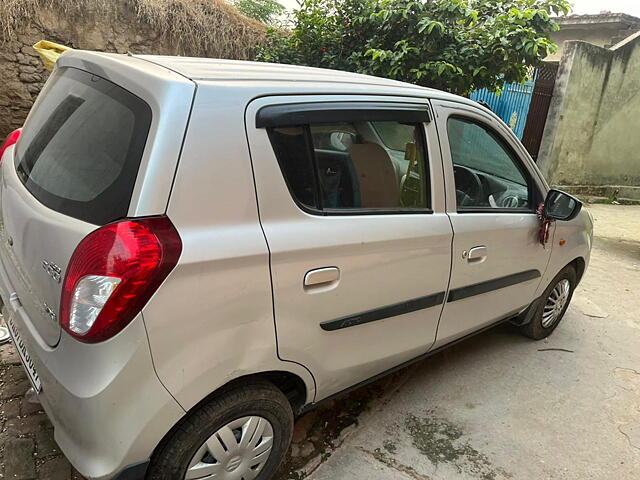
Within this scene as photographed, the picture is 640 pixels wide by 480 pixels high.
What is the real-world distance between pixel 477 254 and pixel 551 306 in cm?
139

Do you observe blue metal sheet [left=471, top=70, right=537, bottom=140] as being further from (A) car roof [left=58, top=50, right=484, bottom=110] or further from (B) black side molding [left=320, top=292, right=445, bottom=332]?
(B) black side molding [left=320, top=292, right=445, bottom=332]

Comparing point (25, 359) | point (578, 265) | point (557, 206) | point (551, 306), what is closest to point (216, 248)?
point (25, 359)

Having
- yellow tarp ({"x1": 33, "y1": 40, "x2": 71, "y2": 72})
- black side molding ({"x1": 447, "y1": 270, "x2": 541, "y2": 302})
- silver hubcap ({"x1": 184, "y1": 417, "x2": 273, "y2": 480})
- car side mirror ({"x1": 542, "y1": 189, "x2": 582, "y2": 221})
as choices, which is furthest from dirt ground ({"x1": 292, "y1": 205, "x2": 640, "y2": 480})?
yellow tarp ({"x1": 33, "y1": 40, "x2": 71, "y2": 72})

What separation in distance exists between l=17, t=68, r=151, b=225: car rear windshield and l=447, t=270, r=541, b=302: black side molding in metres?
1.61

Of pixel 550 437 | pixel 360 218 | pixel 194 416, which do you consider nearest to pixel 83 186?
pixel 194 416

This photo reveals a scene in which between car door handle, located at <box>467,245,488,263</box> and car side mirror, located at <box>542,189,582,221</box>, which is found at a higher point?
car side mirror, located at <box>542,189,582,221</box>

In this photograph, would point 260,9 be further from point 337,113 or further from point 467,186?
point 337,113

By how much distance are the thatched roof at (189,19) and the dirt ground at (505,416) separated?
5552 millimetres

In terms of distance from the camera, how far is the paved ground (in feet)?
7.12

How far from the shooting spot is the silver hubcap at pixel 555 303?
11.0 ft

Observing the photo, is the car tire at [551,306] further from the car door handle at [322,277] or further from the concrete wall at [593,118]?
the concrete wall at [593,118]

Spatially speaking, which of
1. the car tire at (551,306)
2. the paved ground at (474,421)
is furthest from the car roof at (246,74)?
the car tire at (551,306)

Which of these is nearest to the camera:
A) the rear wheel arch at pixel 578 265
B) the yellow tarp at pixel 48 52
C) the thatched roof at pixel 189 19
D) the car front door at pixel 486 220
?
the car front door at pixel 486 220

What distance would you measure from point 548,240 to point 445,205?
106cm
